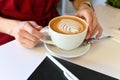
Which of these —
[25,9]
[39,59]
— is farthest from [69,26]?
[25,9]

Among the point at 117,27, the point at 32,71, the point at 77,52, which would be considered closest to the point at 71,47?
the point at 77,52

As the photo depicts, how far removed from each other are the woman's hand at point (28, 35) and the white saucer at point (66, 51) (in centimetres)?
4

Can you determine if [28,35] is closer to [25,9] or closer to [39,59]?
[39,59]

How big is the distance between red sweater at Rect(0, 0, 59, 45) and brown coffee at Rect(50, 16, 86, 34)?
282mm

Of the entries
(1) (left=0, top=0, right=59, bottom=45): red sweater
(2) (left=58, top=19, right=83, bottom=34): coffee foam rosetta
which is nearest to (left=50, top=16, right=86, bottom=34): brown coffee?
(2) (left=58, top=19, right=83, bottom=34): coffee foam rosetta

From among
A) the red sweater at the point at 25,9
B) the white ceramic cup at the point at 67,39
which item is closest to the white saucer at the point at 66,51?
the white ceramic cup at the point at 67,39

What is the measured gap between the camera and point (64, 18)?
687 millimetres

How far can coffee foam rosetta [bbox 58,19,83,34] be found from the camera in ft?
2.04

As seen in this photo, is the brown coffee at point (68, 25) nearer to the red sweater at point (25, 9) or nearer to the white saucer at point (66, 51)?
the white saucer at point (66, 51)

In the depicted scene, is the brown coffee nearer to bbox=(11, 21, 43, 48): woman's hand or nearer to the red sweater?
bbox=(11, 21, 43, 48): woman's hand

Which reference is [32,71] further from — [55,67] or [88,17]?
[88,17]

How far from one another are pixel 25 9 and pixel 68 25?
36 centimetres

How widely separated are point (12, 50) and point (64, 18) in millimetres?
189

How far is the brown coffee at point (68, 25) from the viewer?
0.62 m
